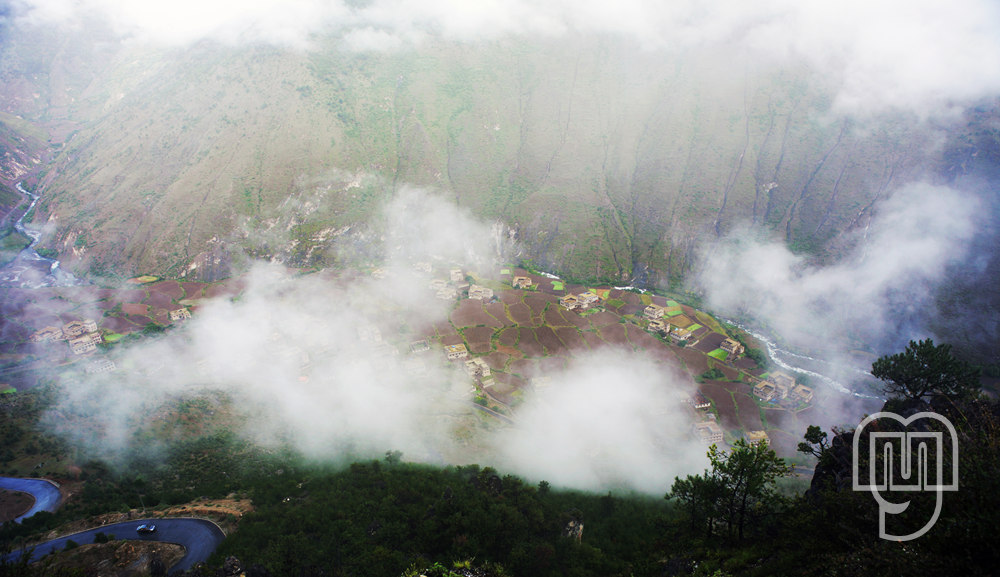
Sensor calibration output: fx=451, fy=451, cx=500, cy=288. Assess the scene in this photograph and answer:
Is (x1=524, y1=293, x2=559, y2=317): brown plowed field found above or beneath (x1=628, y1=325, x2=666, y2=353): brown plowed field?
above

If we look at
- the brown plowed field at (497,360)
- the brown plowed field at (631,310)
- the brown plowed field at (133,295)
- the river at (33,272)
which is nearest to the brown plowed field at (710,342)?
the brown plowed field at (631,310)

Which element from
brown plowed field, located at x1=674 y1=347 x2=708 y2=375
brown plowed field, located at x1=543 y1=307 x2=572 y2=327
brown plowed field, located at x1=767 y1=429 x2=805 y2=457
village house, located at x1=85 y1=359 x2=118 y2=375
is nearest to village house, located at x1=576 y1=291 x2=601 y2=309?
brown plowed field, located at x1=543 y1=307 x2=572 y2=327

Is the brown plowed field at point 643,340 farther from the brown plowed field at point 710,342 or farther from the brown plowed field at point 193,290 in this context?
the brown plowed field at point 193,290

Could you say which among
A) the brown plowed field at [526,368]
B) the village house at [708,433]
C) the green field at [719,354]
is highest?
the green field at [719,354]

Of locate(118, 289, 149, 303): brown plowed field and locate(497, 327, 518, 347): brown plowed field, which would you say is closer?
locate(497, 327, 518, 347): brown plowed field

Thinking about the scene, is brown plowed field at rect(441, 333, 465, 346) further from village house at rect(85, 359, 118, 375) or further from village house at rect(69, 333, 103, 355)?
village house at rect(69, 333, 103, 355)
